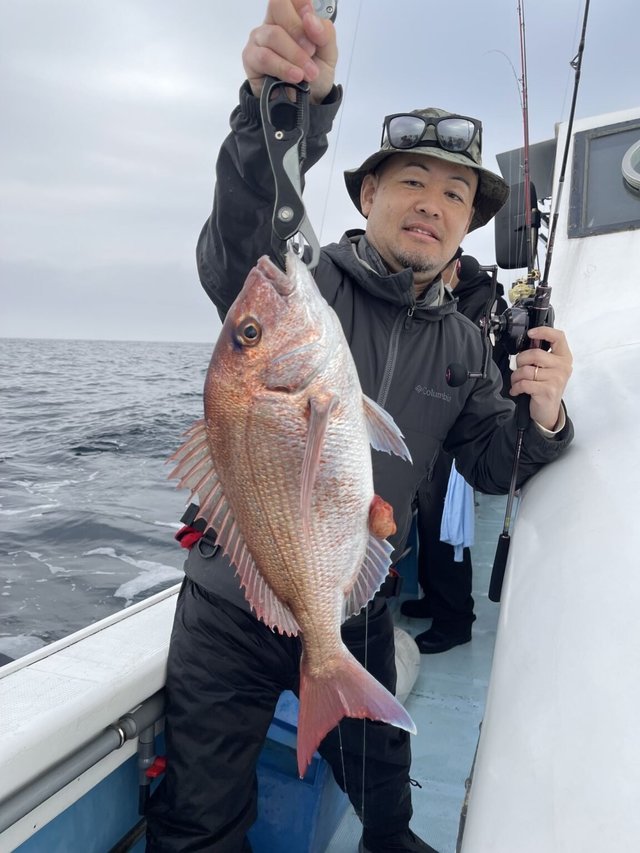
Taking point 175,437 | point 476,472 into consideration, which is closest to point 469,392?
point 476,472

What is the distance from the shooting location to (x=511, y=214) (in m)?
5.11

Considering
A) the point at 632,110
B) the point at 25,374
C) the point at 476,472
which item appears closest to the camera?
the point at 476,472

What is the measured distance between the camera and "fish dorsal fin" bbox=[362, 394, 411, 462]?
1590mm

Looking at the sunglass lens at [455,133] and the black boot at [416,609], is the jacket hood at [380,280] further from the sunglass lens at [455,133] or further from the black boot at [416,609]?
the black boot at [416,609]

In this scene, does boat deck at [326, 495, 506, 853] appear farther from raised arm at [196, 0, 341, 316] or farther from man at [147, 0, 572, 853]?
raised arm at [196, 0, 341, 316]

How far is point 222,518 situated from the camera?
62.9 inches

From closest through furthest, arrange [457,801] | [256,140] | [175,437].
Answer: [256,140] < [457,801] < [175,437]

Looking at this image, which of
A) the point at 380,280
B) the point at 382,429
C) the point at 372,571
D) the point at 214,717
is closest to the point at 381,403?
the point at 380,280

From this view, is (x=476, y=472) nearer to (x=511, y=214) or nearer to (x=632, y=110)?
(x=511, y=214)

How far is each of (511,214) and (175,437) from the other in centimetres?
804

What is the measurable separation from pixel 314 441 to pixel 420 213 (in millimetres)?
1197

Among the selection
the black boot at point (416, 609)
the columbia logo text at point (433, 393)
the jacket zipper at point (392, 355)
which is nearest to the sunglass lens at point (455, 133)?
the jacket zipper at point (392, 355)

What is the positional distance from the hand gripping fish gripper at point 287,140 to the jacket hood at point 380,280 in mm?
694

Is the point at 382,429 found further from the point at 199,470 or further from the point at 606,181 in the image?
the point at 606,181
